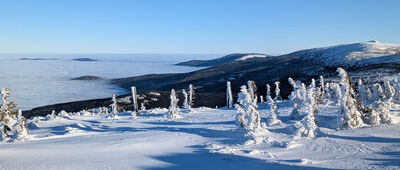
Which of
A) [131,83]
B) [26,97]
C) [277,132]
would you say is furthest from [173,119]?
[131,83]

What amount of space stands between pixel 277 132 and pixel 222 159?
5.60 metres

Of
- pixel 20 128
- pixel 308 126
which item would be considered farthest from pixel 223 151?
pixel 20 128


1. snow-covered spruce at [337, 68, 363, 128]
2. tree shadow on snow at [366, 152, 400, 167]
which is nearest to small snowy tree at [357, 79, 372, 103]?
snow-covered spruce at [337, 68, 363, 128]

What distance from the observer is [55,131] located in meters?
21.9

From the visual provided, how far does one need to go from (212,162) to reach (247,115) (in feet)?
18.7

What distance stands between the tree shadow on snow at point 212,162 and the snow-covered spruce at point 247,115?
4.33m

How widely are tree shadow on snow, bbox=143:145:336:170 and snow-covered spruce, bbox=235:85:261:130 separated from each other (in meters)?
4.33

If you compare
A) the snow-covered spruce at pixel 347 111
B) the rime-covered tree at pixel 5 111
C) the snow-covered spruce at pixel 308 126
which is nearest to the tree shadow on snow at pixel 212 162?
the snow-covered spruce at pixel 308 126

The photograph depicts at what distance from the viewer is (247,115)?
17250 mm

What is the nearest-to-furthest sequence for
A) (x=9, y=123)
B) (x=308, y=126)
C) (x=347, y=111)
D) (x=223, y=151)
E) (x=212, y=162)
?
(x=212, y=162) → (x=223, y=151) → (x=308, y=126) → (x=347, y=111) → (x=9, y=123)

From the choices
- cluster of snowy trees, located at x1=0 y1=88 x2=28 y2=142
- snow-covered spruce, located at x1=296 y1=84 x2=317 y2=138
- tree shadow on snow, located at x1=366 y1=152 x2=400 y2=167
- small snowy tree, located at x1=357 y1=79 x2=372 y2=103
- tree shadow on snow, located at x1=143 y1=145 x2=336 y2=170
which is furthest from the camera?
small snowy tree, located at x1=357 y1=79 x2=372 y2=103

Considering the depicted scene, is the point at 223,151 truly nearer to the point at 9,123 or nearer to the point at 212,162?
the point at 212,162

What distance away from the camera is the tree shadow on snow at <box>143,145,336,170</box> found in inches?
451

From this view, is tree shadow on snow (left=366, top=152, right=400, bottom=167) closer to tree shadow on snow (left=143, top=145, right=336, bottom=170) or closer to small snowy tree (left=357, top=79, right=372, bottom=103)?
tree shadow on snow (left=143, top=145, right=336, bottom=170)
